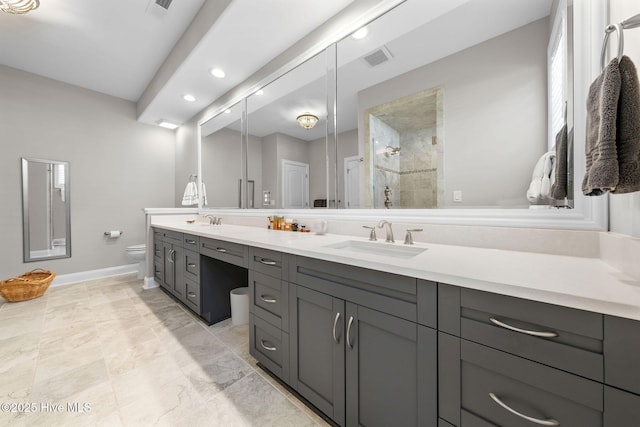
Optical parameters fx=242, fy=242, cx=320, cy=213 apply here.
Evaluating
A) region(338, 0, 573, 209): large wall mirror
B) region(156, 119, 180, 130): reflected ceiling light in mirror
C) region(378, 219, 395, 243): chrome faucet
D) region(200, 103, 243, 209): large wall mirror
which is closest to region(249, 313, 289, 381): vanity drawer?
region(378, 219, 395, 243): chrome faucet

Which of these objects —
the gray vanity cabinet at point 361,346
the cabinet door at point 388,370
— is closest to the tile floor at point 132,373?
the gray vanity cabinet at point 361,346

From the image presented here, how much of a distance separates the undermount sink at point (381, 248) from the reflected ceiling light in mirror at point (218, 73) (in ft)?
7.87

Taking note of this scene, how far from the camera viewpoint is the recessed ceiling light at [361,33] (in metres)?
1.71

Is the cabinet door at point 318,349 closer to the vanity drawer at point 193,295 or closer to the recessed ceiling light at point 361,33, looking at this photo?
the vanity drawer at point 193,295

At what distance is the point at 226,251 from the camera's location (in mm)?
1771

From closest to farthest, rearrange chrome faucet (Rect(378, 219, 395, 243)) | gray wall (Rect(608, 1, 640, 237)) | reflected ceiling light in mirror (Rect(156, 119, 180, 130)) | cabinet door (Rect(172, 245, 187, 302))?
gray wall (Rect(608, 1, 640, 237)) < chrome faucet (Rect(378, 219, 395, 243)) < cabinet door (Rect(172, 245, 187, 302)) < reflected ceiling light in mirror (Rect(156, 119, 180, 130))

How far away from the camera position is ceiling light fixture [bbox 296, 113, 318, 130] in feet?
7.02

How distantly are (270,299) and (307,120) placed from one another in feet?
5.14

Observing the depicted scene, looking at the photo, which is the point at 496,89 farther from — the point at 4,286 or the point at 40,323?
the point at 4,286

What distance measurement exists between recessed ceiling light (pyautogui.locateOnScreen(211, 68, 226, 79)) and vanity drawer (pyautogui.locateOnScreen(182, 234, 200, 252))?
1799 millimetres

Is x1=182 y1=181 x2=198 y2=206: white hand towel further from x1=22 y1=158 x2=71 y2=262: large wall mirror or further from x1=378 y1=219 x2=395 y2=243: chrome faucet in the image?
x1=378 y1=219 x2=395 y2=243: chrome faucet

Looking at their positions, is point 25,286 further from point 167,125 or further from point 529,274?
point 529,274

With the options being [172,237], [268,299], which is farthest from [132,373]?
[172,237]

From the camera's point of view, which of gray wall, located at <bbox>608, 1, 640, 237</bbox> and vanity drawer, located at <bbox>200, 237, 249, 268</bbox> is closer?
gray wall, located at <bbox>608, 1, 640, 237</bbox>
